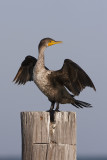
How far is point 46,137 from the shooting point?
369 centimetres

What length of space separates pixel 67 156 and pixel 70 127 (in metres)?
0.22

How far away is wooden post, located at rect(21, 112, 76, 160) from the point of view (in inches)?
144

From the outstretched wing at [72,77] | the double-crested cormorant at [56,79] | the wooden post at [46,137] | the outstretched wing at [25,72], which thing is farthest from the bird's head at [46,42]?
the wooden post at [46,137]

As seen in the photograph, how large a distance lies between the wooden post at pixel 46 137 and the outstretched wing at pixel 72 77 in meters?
2.07

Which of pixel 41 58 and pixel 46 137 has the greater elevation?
pixel 41 58

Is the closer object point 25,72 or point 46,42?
point 46,42

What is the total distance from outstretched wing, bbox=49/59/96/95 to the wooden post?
2.07 meters

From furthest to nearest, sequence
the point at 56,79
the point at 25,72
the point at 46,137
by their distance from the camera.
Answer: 1. the point at 25,72
2. the point at 56,79
3. the point at 46,137

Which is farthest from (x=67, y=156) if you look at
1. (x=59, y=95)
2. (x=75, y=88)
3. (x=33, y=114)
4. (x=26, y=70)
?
(x=26, y=70)

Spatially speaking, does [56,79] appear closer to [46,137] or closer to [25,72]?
[25,72]

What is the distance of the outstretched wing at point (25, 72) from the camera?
7.23 meters

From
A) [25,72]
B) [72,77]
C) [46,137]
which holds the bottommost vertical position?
[46,137]

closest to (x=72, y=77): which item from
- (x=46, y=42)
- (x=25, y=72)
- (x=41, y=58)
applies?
(x=41, y=58)

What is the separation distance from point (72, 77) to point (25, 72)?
1.20 m
